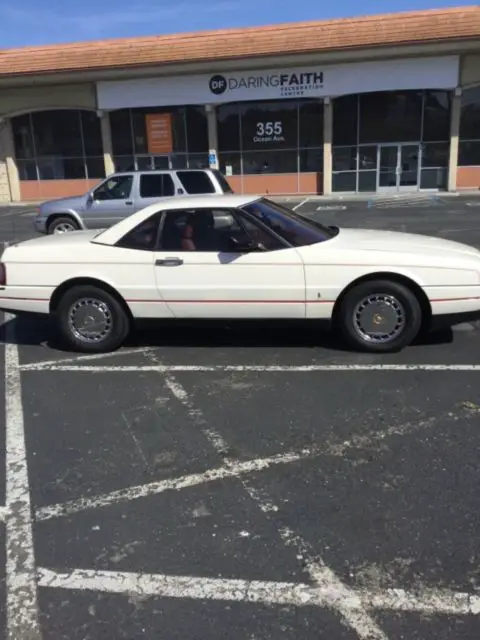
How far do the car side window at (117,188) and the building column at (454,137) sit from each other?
17082mm

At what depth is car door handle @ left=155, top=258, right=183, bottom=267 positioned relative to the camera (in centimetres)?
563

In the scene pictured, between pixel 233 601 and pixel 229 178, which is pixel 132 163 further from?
pixel 233 601

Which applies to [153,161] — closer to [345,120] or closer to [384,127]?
[345,120]

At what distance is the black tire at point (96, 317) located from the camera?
19.1ft

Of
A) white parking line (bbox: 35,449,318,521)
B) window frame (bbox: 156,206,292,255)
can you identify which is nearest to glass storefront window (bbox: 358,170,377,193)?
window frame (bbox: 156,206,292,255)

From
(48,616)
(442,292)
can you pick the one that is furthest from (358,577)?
(442,292)

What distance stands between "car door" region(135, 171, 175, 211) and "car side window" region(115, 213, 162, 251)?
7482mm

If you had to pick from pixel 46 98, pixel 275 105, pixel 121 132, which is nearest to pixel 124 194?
pixel 275 105

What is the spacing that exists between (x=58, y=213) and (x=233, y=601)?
1232cm

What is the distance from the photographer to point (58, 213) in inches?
535

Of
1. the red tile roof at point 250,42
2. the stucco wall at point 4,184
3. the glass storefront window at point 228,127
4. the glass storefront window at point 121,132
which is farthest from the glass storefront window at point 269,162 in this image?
the stucco wall at point 4,184

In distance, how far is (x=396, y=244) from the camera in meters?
5.68

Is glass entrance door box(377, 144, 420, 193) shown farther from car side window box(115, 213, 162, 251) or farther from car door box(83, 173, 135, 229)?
car side window box(115, 213, 162, 251)

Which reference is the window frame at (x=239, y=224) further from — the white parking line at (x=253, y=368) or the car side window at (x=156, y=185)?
the car side window at (x=156, y=185)
